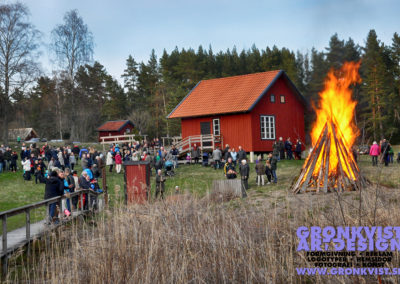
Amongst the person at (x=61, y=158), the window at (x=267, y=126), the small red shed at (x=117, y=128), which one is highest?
the small red shed at (x=117, y=128)

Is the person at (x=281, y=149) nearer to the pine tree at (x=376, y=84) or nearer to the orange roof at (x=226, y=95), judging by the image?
the orange roof at (x=226, y=95)

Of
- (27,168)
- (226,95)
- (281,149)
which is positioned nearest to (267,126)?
(281,149)

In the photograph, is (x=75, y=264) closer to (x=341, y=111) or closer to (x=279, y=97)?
(x=341, y=111)

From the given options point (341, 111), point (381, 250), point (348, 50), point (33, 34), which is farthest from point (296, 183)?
point (33, 34)

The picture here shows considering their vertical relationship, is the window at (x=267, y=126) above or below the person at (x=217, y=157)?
above

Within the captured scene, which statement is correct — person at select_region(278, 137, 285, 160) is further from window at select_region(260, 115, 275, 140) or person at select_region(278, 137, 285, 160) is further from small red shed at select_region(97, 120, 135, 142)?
small red shed at select_region(97, 120, 135, 142)

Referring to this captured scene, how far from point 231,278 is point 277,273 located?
26.5 inches

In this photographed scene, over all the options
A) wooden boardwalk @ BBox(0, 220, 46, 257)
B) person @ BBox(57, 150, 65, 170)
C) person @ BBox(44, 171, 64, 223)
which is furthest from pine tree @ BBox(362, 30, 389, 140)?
wooden boardwalk @ BBox(0, 220, 46, 257)

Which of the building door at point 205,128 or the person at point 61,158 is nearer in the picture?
the person at point 61,158

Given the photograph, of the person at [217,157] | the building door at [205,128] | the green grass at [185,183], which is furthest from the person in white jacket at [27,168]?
the building door at [205,128]

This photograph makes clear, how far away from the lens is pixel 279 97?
34.9 meters

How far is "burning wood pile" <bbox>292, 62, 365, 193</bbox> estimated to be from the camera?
1436 cm

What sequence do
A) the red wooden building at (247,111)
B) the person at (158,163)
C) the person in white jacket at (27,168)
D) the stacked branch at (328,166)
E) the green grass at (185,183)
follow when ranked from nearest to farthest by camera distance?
the stacked branch at (328,166), the green grass at (185,183), the person in white jacket at (27,168), the person at (158,163), the red wooden building at (247,111)

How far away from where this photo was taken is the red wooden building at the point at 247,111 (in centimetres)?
3194
